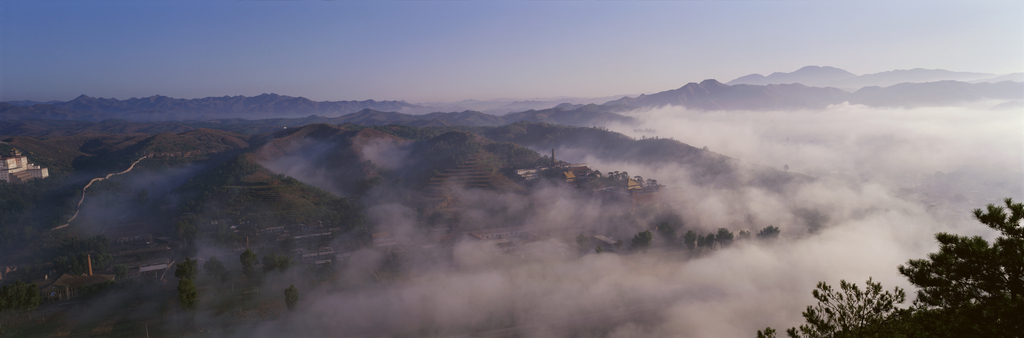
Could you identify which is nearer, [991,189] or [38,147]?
[991,189]

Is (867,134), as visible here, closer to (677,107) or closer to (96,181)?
(677,107)

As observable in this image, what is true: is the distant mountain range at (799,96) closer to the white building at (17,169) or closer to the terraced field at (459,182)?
the terraced field at (459,182)

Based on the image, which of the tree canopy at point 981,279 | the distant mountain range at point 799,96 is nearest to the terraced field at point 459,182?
the tree canopy at point 981,279

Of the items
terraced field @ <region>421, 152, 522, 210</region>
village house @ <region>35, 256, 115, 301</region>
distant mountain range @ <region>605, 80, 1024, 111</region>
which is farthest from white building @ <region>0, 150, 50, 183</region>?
distant mountain range @ <region>605, 80, 1024, 111</region>

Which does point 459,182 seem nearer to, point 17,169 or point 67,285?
point 67,285

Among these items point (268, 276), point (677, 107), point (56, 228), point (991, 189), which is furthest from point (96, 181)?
point (677, 107)

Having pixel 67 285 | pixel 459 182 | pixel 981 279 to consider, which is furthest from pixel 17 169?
pixel 981 279

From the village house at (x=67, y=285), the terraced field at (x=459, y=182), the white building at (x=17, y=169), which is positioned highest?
the white building at (x=17, y=169)

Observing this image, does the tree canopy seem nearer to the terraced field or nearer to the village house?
the village house
